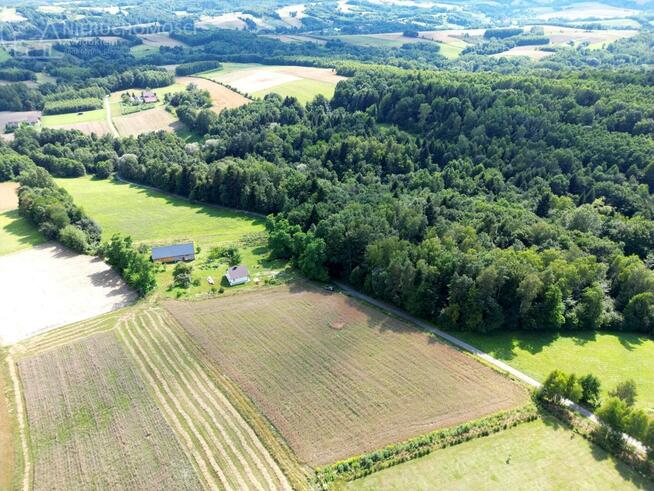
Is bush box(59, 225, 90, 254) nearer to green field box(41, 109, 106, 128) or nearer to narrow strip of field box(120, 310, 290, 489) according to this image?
narrow strip of field box(120, 310, 290, 489)

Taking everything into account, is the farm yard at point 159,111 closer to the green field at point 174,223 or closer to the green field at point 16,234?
the green field at point 174,223

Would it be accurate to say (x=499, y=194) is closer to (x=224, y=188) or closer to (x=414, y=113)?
(x=414, y=113)

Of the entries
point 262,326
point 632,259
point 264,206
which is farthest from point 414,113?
point 262,326

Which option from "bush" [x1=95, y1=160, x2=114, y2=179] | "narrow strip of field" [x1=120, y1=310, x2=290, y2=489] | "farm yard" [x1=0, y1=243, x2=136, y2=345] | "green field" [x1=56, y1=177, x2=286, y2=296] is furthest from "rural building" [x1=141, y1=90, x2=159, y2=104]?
"narrow strip of field" [x1=120, y1=310, x2=290, y2=489]

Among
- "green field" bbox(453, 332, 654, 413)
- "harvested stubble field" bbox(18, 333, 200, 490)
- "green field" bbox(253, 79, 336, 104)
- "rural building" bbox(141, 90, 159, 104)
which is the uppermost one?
"green field" bbox(253, 79, 336, 104)

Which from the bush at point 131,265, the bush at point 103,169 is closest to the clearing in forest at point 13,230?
the bush at point 131,265

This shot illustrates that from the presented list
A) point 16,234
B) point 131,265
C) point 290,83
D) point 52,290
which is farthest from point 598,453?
point 290,83
